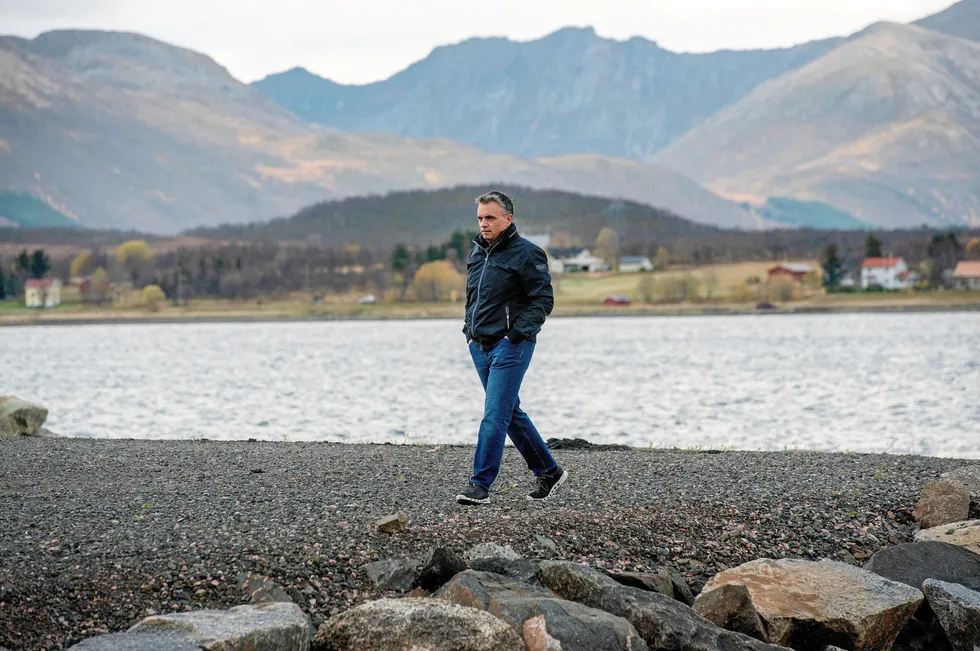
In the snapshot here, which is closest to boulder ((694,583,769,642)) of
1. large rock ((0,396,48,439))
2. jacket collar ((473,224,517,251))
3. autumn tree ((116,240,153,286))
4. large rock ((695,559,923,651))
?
large rock ((695,559,923,651))

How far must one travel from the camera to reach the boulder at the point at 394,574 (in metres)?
7.89

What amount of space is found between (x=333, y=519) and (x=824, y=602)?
3.91 metres

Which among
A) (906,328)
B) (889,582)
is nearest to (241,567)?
(889,582)

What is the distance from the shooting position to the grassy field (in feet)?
455

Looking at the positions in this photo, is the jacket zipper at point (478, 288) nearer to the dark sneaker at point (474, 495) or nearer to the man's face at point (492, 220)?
the man's face at point (492, 220)

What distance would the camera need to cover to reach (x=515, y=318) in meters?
9.38

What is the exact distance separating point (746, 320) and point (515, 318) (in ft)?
411

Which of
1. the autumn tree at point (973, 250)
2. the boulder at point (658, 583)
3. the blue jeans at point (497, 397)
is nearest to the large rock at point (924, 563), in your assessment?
the boulder at point (658, 583)

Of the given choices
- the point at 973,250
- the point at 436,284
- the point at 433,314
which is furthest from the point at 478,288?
the point at 973,250

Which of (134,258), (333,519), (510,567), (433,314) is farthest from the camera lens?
(134,258)

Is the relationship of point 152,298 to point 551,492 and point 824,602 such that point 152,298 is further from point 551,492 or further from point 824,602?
point 824,602

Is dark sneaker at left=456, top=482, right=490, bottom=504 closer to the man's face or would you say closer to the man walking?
the man walking

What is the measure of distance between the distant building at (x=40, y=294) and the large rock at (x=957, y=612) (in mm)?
155513

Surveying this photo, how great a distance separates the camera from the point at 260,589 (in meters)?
7.60
